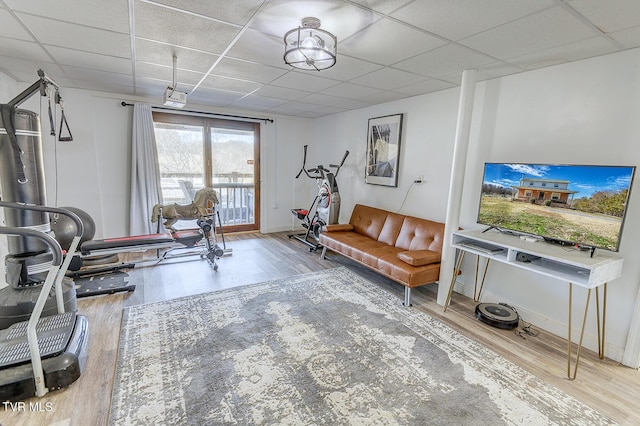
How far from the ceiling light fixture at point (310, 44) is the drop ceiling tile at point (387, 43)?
25cm

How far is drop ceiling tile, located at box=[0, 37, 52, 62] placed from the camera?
2.34 metres

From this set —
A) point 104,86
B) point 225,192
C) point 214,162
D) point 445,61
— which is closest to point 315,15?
point 445,61

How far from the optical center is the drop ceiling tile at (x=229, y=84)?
10.8 feet

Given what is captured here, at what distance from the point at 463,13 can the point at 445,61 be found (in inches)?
32.6

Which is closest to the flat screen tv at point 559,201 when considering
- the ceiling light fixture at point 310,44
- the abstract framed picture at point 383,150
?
the abstract framed picture at point 383,150

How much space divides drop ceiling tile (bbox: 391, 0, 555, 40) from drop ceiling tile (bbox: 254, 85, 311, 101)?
6.93ft

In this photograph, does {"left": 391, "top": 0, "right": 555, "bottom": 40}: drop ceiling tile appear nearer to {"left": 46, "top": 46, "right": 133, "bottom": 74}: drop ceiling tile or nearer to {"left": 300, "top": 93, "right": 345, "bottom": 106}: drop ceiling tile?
{"left": 300, "top": 93, "right": 345, "bottom": 106}: drop ceiling tile

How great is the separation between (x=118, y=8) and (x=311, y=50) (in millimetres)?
1192

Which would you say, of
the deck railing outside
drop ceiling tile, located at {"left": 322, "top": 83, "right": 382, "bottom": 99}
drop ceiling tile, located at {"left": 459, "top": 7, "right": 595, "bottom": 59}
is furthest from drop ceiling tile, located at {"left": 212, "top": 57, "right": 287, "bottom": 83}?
the deck railing outside

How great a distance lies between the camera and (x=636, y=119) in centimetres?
210

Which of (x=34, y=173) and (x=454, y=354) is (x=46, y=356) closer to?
A: (x=34, y=173)

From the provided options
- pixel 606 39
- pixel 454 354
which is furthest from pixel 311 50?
pixel 454 354

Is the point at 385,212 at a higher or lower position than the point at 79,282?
higher

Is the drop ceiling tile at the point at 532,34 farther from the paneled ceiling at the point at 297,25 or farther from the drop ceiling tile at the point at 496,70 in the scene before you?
the drop ceiling tile at the point at 496,70
